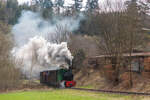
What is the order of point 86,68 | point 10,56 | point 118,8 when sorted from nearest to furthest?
point 118,8
point 10,56
point 86,68

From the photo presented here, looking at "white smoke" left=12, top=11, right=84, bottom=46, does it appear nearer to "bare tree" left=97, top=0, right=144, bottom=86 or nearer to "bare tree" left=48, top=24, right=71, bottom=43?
"bare tree" left=48, top=24, right=71, bottom=43

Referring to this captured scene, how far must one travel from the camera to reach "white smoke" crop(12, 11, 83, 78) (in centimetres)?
2616

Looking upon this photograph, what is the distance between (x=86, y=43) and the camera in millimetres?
43906

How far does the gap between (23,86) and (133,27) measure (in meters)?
16.4

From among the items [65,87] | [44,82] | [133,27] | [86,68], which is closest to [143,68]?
[133,27]

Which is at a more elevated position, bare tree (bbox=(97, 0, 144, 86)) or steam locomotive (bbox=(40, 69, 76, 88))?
bare tree (bbox=(97, 0, 144, 86))

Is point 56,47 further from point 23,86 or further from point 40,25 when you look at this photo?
point 40,25

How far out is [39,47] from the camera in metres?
30.9

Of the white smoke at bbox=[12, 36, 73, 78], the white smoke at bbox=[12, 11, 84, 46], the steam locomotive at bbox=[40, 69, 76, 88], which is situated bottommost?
the steam locomotive at bbox=[40, 69, 76, 88]

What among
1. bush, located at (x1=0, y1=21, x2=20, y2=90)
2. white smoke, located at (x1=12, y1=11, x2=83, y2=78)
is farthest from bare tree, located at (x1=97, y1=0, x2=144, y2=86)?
bush, located at (x1=0, y1=21, x2=20, y2=90)

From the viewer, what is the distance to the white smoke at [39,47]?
85.8 ft

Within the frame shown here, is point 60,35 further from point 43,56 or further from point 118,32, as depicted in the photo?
point 118,32

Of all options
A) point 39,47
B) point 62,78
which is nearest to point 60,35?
point 39,47

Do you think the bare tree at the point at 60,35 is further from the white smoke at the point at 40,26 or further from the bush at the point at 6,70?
the bush at the point at 6,70
